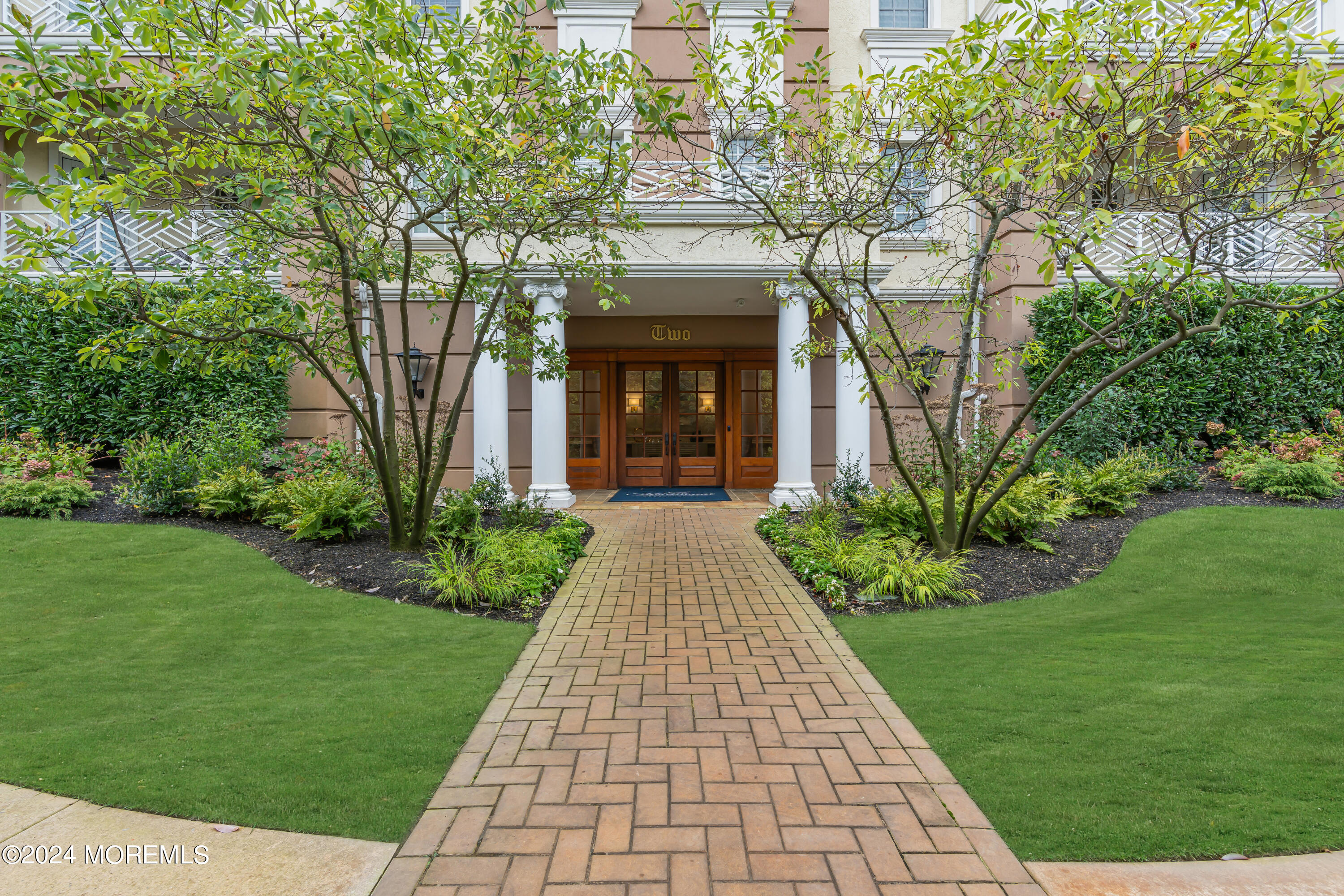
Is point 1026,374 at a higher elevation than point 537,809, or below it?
higher

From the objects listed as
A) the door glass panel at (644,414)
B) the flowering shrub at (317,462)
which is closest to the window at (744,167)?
the door glass panel at (644,414)

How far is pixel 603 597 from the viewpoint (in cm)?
537

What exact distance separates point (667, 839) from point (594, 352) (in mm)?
11000

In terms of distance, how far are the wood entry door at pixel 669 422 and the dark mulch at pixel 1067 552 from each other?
5482 mm

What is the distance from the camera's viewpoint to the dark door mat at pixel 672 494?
11.1m

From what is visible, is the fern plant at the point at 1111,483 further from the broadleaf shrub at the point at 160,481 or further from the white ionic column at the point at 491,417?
the broadleaf shrub at the point at 160,481

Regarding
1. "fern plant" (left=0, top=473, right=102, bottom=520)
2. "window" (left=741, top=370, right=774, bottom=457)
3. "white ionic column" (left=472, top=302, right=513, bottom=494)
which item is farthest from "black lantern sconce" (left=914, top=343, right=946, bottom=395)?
"fern plant" (left=0, top=473, right=102, bottom=520)

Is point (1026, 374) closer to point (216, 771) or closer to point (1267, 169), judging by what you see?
point (1267, 169)

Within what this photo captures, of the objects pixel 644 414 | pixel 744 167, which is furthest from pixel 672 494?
pixel 744 167

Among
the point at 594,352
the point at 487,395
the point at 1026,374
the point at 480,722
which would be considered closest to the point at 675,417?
the point at 594,352

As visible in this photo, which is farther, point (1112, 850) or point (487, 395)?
point (487, 395)

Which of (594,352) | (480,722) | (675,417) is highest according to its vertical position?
(594,352)

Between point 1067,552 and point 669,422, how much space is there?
7835 millimetres

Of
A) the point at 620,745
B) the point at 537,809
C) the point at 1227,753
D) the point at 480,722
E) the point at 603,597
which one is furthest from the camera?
the point at 603,597
